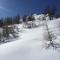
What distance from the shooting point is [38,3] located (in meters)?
2.40

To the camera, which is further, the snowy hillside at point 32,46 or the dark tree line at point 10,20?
the dark tree line at point 10,20

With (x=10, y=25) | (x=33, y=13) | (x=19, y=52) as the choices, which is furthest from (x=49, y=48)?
(x=10, y=25)

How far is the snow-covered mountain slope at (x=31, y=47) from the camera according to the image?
2.12 metres

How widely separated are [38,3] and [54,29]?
540 mm

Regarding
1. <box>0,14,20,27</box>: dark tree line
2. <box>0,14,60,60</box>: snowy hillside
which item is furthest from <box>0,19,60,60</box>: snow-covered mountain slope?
<box>0,14,20,27</box>: dark tree line

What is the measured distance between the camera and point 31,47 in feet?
7.48

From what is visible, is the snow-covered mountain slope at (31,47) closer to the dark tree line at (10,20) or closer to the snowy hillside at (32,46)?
the snowy hillside at (32,46)

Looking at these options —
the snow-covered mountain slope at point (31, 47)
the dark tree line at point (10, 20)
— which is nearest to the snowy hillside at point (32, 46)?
the snow-covered mountain slope at point (31, 47)

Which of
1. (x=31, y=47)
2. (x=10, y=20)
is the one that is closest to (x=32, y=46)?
(x=31, y=47)

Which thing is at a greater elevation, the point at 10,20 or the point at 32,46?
the point at 10,20

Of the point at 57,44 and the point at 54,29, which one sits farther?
the point at 54,29

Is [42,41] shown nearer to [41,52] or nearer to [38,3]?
[41,52]

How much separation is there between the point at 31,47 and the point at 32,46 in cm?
3

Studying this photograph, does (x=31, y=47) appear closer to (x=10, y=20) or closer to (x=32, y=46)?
(x=32, y=46)
